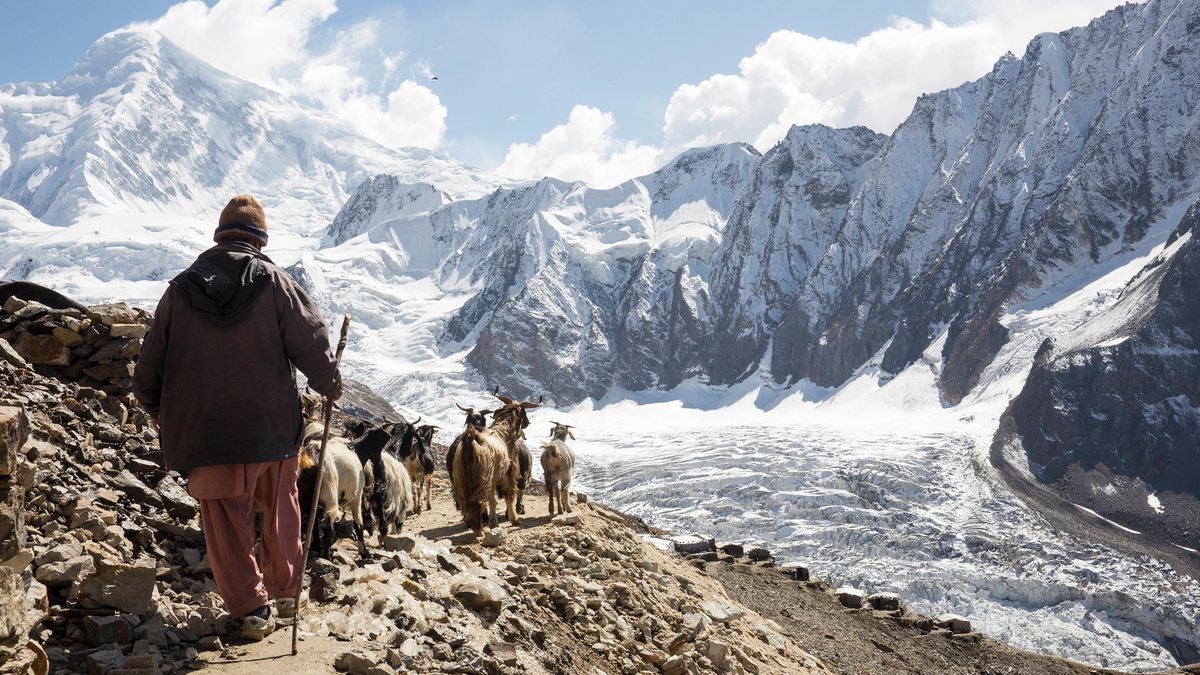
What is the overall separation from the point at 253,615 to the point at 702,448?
126 metres

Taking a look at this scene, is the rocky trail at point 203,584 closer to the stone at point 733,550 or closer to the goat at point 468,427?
the goat at point 468,427

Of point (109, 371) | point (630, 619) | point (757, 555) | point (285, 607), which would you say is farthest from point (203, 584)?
point (757, 555)

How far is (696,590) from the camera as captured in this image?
543 inches

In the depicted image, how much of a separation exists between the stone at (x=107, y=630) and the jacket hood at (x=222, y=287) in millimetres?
1786

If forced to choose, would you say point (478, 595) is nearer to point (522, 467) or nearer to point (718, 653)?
point (718, 653)

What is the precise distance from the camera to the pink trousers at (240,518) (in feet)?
18.6

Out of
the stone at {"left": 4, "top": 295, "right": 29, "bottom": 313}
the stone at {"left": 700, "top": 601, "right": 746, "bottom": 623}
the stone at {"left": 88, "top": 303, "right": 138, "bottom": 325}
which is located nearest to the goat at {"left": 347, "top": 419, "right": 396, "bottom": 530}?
the stone at {"left": 88, "top": 303, "right": 138, "bottom": 325}

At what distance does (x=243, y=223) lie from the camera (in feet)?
19.7

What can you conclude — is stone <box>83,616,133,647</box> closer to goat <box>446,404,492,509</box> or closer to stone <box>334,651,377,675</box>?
stone <box>334,651,377,675</box>

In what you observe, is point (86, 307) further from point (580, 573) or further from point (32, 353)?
point (580, 573)

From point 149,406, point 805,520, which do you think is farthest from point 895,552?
point 149,406

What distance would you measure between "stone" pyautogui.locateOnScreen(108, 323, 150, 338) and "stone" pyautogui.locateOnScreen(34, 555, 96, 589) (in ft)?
15.7

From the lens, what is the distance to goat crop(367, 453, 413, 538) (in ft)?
37.7

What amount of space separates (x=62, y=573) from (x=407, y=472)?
8.17 metres
